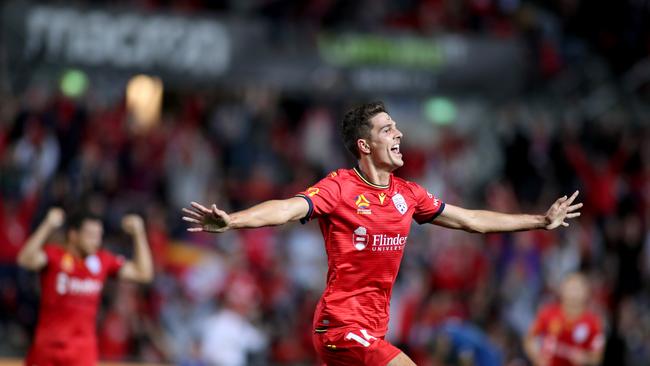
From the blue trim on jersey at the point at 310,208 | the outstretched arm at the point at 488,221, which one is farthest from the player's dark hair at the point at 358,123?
the outstretched arm at the point at 488,221

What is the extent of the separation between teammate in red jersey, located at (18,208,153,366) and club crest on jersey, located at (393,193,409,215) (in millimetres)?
3036

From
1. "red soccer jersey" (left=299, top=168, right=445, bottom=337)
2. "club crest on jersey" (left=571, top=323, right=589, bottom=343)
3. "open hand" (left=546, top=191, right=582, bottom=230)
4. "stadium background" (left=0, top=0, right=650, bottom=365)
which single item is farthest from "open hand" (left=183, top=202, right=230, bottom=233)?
"stadium background" (left=0, top=0, right=650, bottom=365)

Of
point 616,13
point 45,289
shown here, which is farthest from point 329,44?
point 45,289

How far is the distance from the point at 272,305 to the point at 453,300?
242 cm

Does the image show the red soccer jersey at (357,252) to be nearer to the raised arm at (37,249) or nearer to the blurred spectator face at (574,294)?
the raised arm at (37,249)

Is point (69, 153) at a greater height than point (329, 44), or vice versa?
point (329, 44)

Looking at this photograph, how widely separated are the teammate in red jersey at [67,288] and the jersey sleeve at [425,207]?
3.02m

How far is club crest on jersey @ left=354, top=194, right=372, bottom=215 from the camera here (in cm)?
677

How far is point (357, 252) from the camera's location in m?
6.74

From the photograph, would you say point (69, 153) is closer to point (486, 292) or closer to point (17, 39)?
point (17, 39)

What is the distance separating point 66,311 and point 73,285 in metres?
0.21

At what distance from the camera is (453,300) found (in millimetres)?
13898

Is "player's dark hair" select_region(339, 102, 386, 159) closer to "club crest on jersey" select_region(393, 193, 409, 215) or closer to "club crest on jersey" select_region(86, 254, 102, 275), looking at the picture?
"club crest on jersey" select_region(393, 193, 409, 215)

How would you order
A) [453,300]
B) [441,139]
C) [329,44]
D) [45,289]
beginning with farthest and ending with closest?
[441,139] < [329,44] < [453,300] < [45,289]
